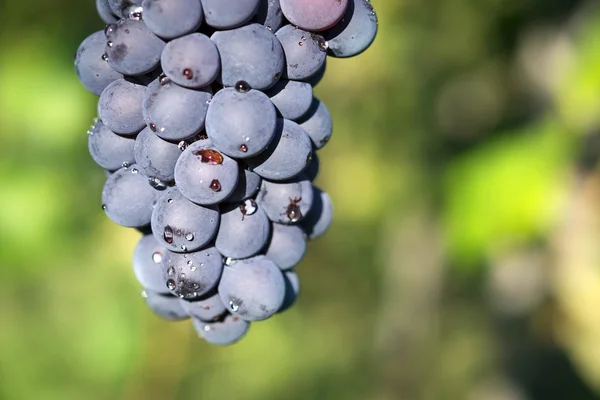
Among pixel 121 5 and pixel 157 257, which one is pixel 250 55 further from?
pixel 157 257

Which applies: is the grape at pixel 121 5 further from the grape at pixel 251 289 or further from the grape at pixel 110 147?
the grape at pixel 251 289

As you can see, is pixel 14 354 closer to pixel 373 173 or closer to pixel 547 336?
pixel 373 173

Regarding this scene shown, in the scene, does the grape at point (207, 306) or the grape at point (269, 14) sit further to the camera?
the grape at point (207, 306)

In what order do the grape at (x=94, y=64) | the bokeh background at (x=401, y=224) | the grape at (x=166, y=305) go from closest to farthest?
the grape at (x=94, y=64) < the grape at (x=166, y=305) < the bokeh background at (x=401, y=224)

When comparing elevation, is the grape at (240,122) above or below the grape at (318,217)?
above

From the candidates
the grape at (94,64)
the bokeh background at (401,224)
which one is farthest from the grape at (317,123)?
the bokeh background at (401,224)

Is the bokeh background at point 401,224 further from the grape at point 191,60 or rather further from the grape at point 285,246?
the grape at point 191,60

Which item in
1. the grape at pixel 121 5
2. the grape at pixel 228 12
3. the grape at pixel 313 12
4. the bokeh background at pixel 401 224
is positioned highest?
the grape at pixel 313 12

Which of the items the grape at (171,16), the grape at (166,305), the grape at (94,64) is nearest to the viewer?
the grape at (171,16)

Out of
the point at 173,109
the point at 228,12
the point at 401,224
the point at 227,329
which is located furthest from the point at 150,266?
the point at 401,224
